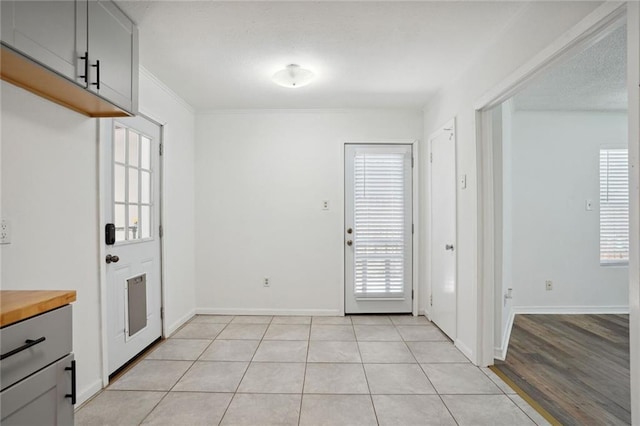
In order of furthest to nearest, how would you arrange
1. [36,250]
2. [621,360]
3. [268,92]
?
[268,92], [621,360], [36,250]

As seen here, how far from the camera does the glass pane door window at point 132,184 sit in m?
2.57

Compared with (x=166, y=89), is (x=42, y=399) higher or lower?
lower

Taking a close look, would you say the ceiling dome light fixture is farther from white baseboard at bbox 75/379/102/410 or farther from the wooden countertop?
white baseboard at bbox 75/379/102/410

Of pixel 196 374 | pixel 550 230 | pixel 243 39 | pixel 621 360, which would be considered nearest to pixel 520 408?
pixel 621 360

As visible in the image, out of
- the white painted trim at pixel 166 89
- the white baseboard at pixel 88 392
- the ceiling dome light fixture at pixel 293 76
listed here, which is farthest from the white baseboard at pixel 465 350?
the white painted trim at pixel 166 89

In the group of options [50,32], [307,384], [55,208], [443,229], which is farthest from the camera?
[443,229]

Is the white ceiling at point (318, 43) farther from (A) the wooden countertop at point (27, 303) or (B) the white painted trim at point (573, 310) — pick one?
(B) the white painted trim at point (573, 310)

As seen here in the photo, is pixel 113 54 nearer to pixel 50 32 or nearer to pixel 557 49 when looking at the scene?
pixel 50 32

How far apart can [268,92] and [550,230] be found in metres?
3.76

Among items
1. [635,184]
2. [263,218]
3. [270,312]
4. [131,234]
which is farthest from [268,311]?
[635,184]

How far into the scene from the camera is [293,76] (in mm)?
2861

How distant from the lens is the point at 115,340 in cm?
251

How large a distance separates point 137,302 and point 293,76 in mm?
2349

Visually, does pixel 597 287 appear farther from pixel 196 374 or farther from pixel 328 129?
pixel 196 374
